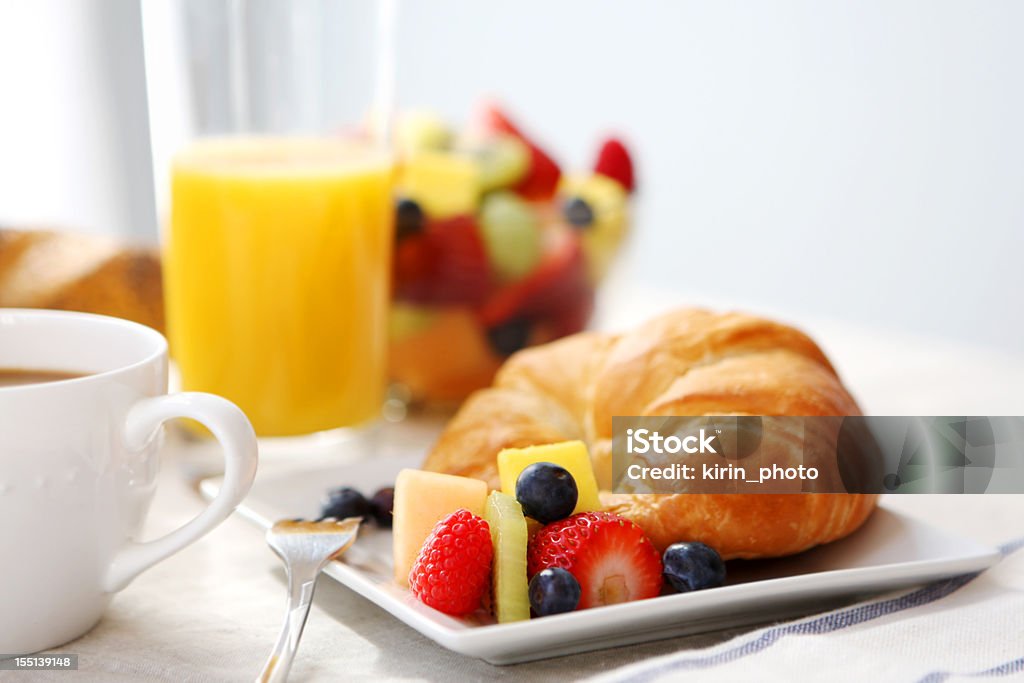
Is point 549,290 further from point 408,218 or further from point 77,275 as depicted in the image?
point 77,275

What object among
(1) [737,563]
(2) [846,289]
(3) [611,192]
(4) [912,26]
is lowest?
(2) [846,289]

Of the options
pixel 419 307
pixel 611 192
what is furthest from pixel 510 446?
pixel 611 192

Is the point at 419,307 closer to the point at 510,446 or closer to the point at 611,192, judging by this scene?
the point at 611,192

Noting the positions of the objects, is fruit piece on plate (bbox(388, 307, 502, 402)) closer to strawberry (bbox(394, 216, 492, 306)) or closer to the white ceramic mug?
strawberry (bbox(394, 216, 492, 306))

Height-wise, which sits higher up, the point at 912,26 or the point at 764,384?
the point at 912,26

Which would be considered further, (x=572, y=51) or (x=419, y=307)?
(x=572, y=51)

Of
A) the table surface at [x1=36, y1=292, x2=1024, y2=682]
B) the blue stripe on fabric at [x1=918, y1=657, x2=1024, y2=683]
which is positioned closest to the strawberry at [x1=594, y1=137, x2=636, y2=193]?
the table surface at [x1=36, y1=292, x2=1024, y2=682]

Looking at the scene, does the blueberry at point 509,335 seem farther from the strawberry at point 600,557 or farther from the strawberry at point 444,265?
the strawberry at point 600,557
